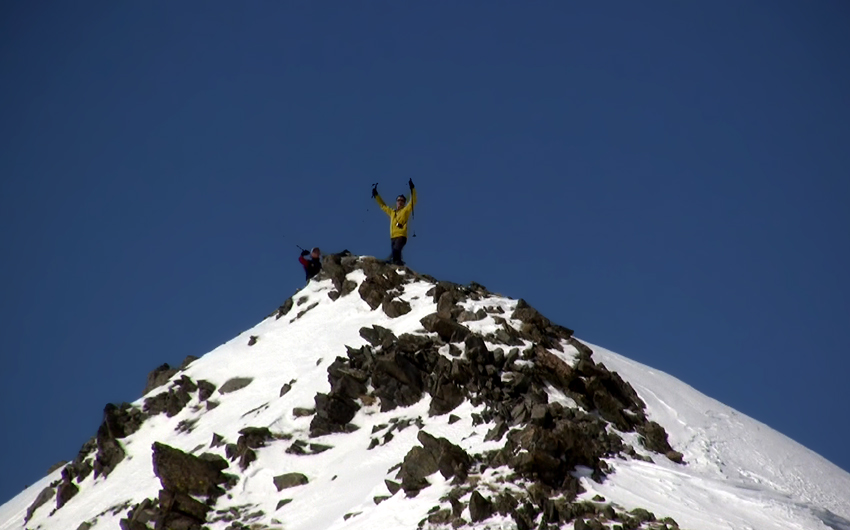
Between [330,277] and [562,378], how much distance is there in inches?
502

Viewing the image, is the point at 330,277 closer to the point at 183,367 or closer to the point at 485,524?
the point at 183,367

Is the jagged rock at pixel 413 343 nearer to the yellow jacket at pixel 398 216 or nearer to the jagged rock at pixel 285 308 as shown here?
the yellow jacket at pixel 398 216

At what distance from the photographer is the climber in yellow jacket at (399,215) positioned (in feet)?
109

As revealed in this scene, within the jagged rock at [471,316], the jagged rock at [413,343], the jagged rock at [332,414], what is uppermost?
the jagged rock at [471,316]

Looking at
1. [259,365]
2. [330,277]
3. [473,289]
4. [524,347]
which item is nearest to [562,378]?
[524,347]

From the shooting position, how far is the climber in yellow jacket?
33156 millimetres

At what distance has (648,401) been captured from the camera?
25.3m

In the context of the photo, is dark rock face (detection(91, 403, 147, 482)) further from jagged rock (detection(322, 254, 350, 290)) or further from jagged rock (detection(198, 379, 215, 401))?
jagged rock (detection(322, 254, 350, 290))

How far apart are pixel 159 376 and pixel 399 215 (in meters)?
9.52

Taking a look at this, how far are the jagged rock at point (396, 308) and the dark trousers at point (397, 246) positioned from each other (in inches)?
171

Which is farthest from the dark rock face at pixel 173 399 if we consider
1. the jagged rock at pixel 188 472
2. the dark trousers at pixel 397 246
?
the dark trousers at pixel 397 246

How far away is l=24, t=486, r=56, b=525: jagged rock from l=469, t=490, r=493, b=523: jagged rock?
16684 mm

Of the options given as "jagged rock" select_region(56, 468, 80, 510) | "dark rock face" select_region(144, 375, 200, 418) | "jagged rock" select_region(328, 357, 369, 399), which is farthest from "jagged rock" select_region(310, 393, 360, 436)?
"jagged rock" select_region(56, 468, 80, 510)

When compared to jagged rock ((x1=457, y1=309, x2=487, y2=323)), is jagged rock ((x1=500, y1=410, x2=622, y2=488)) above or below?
below
